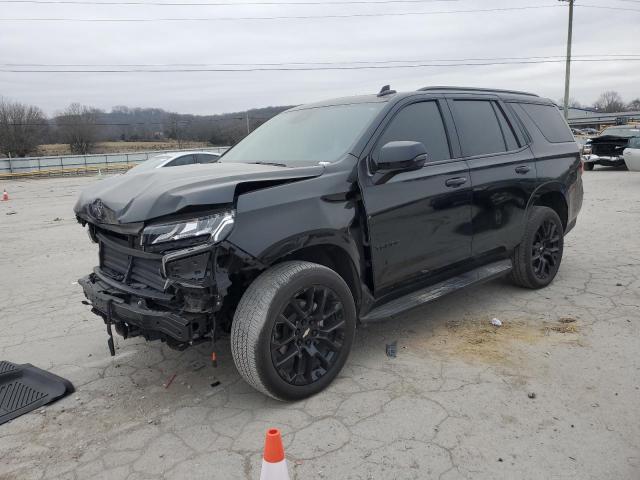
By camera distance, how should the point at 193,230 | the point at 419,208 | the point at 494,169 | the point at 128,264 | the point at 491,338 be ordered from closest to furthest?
the point at 193,230, the point at 128,264, the point at 419,208, the point at 491,338, the point at 494,169

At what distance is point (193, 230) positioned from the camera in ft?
9.33

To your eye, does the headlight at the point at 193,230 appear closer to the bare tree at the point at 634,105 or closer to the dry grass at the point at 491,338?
the dry grass at the point at 491,338

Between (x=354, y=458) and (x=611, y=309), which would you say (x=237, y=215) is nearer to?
(x=354, y=458)

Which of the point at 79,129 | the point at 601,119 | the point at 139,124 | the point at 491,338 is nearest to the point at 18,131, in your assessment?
the point at 79,129

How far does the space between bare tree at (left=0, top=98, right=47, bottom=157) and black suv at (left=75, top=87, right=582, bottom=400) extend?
2052 inches

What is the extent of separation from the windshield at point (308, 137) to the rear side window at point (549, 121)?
7.18 ft

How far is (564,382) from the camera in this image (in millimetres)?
3389

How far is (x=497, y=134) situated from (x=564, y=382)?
2.33m

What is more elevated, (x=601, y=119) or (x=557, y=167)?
(x=601, y=119)

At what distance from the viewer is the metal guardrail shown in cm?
3619

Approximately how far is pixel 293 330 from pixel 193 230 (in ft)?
2.85

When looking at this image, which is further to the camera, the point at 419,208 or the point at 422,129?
the point at 422,129

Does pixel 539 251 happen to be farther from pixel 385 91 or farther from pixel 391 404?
pixel 391 404

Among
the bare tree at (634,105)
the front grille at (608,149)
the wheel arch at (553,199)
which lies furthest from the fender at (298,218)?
the bare tree at (634,105)
